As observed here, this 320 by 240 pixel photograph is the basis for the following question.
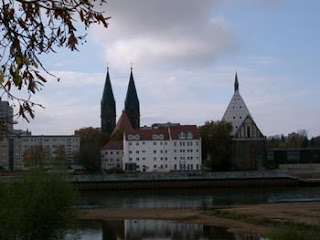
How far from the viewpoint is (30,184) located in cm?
2500

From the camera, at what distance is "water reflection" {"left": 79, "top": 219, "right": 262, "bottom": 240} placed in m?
34.2

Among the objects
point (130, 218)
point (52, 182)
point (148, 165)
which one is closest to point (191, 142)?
point (148, 165)

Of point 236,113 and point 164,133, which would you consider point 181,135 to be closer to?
point 164,133

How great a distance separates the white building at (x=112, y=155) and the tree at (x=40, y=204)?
8985 centimetres

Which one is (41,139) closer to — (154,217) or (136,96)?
(136,96)

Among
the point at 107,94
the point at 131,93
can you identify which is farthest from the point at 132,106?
the point at 107,94

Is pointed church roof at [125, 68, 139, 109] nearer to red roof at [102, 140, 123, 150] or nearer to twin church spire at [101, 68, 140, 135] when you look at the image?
twin church spire at [101, 68, 140, 135]

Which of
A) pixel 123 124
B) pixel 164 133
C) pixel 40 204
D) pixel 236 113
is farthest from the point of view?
pixel 123 124

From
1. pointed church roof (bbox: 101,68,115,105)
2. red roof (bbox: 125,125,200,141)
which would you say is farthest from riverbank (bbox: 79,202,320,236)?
pointed church roof (bbox: 101,68,115,105)

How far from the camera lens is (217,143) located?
10531 centimetres

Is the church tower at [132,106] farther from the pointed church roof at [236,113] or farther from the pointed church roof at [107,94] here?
the pointed church roof at [236,113]

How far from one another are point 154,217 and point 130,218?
2128 mm

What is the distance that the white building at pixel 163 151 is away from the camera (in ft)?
344

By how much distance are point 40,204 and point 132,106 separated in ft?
368
